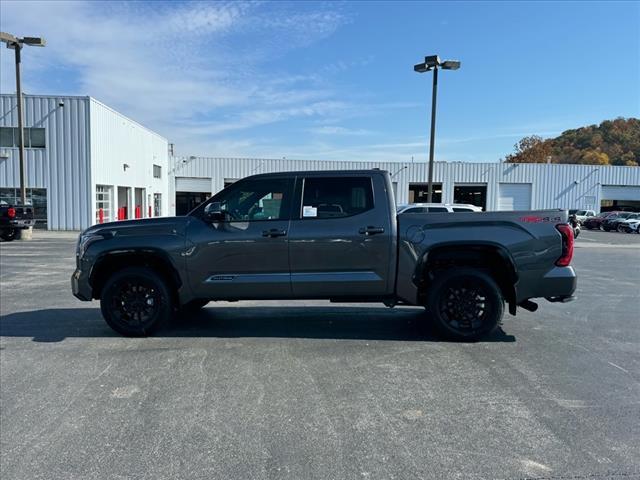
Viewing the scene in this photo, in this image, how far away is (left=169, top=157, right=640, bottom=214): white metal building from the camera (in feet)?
144

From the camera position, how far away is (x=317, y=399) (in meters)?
4.11

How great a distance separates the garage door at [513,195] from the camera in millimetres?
45719

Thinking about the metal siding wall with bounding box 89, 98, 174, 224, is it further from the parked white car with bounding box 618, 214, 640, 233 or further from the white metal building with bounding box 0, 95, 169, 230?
the parked white car with bounding box 618, 214, 640, 233

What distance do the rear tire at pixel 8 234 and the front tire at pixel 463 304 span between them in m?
21.2

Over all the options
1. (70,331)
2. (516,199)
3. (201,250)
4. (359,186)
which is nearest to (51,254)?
(70,331)

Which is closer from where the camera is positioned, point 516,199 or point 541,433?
point 541,433

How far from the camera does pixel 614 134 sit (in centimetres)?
9269

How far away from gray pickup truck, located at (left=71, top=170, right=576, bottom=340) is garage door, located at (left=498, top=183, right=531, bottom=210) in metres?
42.8

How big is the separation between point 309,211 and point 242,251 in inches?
37.3

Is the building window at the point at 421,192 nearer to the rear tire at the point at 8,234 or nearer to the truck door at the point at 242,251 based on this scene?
the rear tire at the point at 8,234

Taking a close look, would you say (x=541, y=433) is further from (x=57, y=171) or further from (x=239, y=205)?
(x=57, y=171)

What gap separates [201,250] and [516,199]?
148 feet

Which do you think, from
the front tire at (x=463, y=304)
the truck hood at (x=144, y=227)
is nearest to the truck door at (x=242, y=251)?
the truck hood at (x=144, y=227)

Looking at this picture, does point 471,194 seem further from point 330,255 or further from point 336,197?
point 330,255
